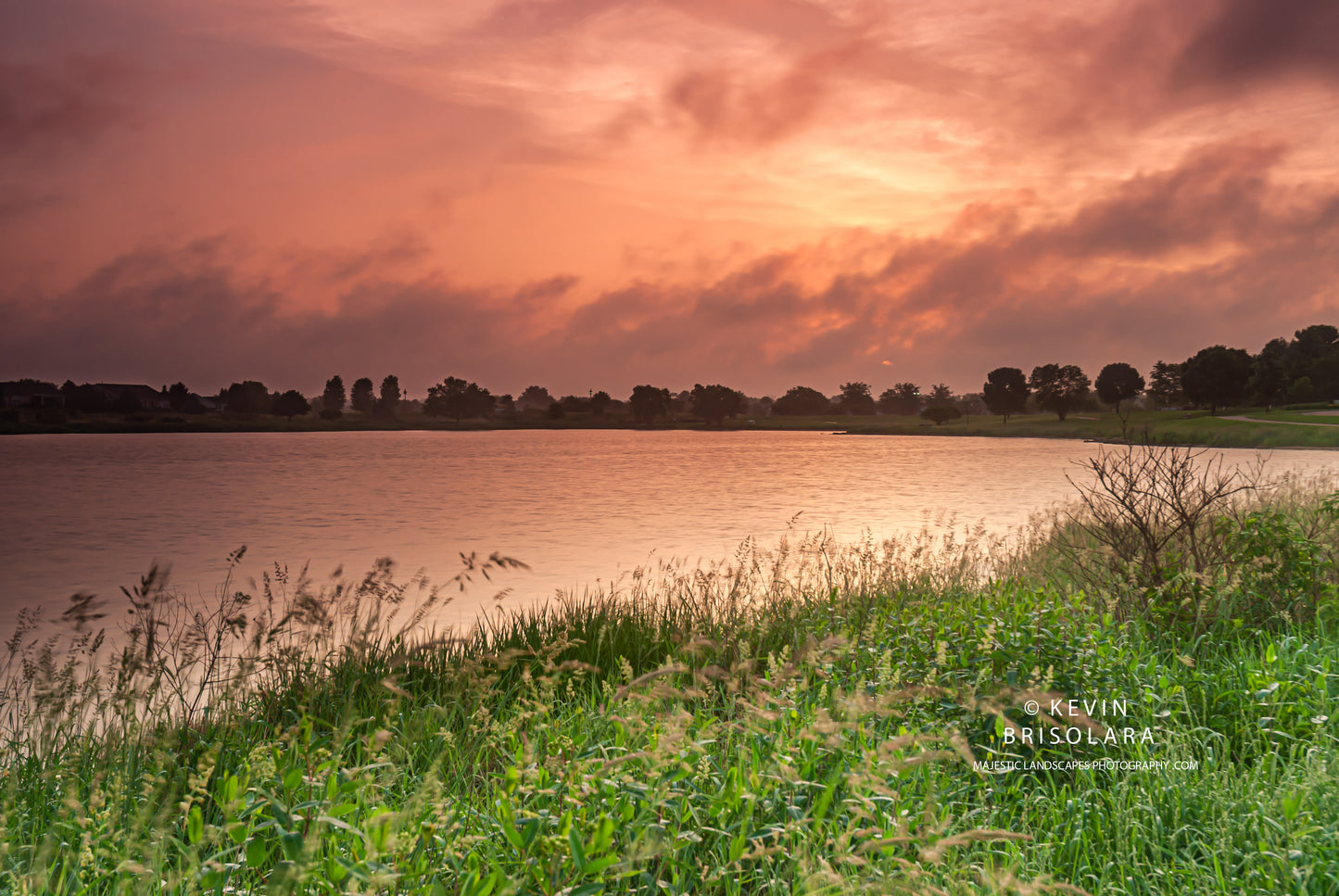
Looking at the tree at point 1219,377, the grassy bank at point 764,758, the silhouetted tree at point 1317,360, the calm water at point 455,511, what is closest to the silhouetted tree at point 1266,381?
the tree at point 1219,377

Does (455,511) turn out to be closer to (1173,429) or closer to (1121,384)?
(1173,429)

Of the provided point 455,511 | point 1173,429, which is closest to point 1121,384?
point 1173,429

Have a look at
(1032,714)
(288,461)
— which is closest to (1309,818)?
(1032,714)

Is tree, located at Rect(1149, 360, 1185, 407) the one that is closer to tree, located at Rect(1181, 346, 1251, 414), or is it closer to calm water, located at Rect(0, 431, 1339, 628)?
tree, located at Rect(1181, 346, 1251, 414)

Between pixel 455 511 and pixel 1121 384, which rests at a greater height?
pixel 1121 384

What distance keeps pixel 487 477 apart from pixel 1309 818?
1921 inches

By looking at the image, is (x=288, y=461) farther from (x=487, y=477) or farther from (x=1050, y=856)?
(x=1050, y=856)

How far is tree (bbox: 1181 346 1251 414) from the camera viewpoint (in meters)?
99.1

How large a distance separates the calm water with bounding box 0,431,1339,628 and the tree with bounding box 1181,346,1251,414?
2009 inches

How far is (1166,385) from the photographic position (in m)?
146

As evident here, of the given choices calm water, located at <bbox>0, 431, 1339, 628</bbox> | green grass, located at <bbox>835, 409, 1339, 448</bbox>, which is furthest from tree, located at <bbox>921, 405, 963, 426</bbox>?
calm water, located at <bbox>0, 431, 1339, 628</bbox>

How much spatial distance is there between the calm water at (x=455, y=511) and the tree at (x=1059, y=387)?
8303 cm

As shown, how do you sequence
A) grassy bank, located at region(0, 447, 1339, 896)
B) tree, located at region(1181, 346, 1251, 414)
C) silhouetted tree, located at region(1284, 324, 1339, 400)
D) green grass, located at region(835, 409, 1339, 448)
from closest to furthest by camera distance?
grassy bank, located at region(0, 447, 1339, 896) → green grass, located at region(835, 409, 1339, 448) → tree, located at region(1181, 346, 1251, 414) → silhouetted tree, located at region(1284, 324, 1339, 400)

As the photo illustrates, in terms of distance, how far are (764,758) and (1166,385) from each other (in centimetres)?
16962
